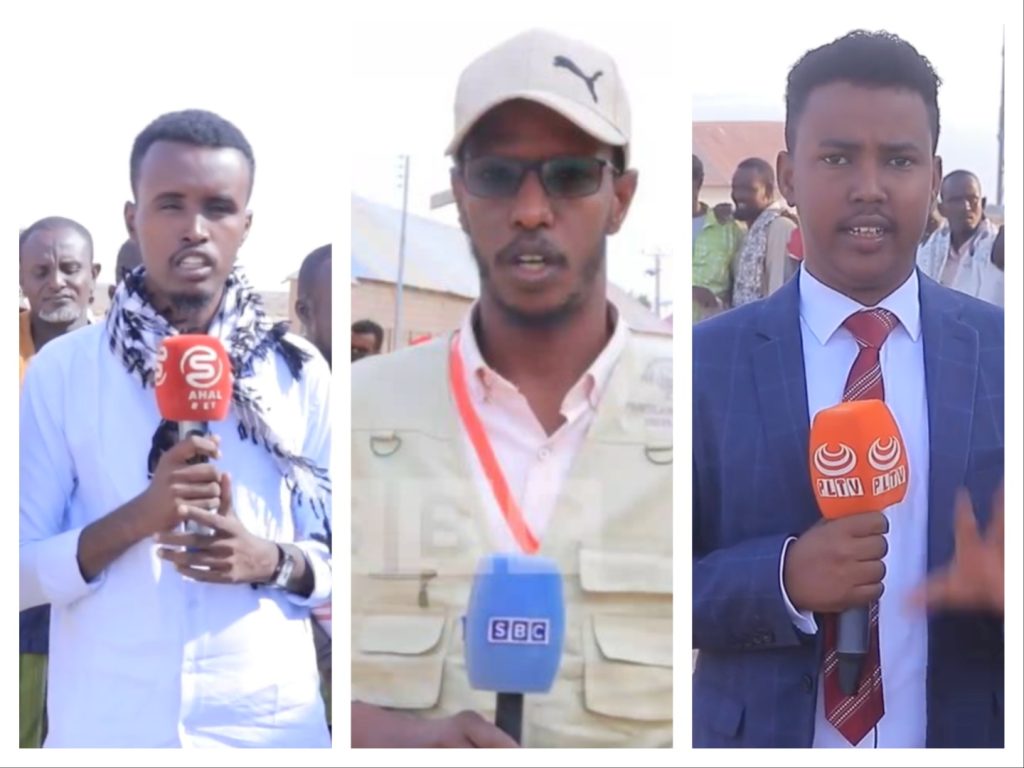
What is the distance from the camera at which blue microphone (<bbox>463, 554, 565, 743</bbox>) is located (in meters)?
5.57

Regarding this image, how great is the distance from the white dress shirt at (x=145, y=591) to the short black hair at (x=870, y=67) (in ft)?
5.30

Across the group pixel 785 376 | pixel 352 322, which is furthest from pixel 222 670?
pixel 785 376

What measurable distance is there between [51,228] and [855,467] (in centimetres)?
241

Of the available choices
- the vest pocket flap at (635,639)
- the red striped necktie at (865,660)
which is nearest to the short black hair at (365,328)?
the vest pocket flap at (635,639)

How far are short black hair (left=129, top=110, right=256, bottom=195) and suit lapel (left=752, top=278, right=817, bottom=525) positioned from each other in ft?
5.13

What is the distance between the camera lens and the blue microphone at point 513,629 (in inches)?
219

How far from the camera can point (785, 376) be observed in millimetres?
5633

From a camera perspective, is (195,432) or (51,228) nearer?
(195,432)

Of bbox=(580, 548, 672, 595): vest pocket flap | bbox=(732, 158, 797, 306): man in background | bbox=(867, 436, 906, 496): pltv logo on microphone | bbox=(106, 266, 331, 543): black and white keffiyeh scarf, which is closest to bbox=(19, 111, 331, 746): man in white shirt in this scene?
bbox=(106, 266, 331, 543): black and white keffiyeh scarf

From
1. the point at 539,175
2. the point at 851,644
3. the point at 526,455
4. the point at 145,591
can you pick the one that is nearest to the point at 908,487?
the point at 851,644

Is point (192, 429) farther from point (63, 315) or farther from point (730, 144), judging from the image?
point (730, 144)

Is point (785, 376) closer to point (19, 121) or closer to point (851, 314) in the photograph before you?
point (851, 314)

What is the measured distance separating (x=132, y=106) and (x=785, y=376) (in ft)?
6.70

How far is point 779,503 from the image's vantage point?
5609 millimetres
